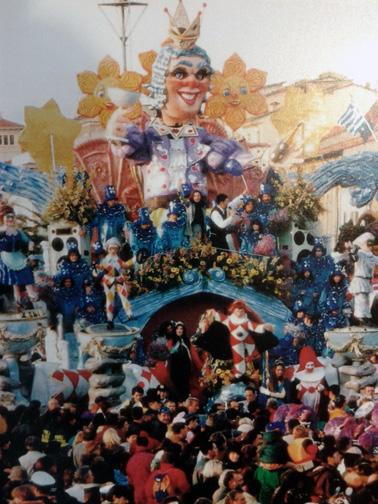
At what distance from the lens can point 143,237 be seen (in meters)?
5.52

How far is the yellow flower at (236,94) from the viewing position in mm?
5480

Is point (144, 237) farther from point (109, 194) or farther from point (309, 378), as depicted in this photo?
point (309, 378)

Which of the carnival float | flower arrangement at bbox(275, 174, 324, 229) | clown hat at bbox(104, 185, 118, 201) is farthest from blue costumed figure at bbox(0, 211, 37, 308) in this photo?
flower arrangement at bbox(275, 174, 324, 229)

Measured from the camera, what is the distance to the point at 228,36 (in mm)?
5449

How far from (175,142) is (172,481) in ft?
6.92

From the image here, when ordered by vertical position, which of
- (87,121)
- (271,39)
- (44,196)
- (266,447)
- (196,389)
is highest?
(271,39)

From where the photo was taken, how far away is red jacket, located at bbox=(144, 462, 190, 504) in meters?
5.21

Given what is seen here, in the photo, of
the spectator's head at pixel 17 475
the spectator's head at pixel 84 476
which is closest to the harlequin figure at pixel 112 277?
the spectator's head at pixel 84 476

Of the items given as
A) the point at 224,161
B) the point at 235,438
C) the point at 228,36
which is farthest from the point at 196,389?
the point at 228,36

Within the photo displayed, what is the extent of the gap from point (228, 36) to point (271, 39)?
0.90 ft

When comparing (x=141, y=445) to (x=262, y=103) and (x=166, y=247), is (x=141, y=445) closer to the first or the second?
(x=166, y=247)

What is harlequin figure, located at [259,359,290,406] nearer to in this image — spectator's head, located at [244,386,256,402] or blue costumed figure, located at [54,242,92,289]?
spectator's head, located at [244,386,256,402]

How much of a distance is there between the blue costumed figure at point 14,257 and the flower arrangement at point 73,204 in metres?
0.21

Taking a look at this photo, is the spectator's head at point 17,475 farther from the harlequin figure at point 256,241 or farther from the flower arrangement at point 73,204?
the harlequin figure at point 256,241
